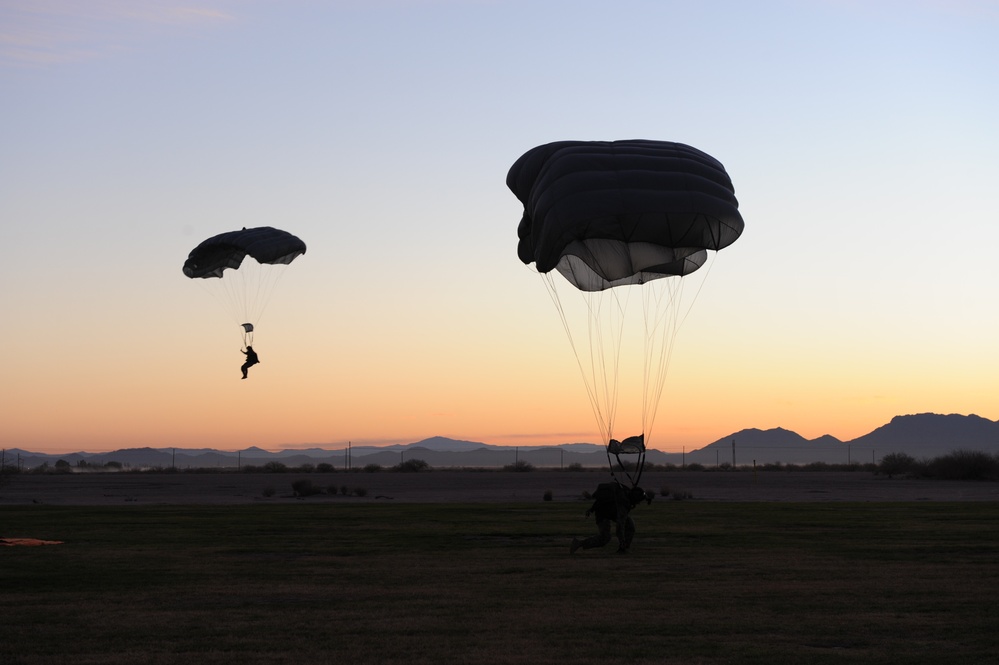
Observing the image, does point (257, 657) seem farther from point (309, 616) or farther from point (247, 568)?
point (247, 568)

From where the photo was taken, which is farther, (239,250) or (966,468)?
(966,468)

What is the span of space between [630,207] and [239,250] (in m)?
18.1

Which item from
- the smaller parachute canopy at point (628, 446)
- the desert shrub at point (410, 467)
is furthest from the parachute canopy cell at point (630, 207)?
the desert shrub at point (410, 467)

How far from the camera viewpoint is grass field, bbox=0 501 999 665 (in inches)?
463

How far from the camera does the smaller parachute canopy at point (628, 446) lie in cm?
2070

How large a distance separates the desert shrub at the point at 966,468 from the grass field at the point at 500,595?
1786 inches

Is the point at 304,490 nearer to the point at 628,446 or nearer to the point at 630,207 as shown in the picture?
the point at 628,446

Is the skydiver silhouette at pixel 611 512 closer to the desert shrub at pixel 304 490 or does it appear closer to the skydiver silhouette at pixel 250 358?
the skydiver silhouette at pixel 250 358

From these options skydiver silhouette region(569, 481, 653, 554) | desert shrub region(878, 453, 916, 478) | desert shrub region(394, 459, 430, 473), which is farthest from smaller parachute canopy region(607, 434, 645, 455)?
desert shrub region(394, 459, 430, 473)

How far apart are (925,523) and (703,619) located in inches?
734

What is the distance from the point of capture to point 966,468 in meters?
71.1

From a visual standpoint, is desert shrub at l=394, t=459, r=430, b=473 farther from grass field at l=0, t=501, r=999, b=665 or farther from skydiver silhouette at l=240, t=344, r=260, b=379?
grass field at l=0, t=501, r=999, b=665

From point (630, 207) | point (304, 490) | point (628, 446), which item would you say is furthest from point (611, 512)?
point (304, 490)

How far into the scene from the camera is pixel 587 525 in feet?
97.7
